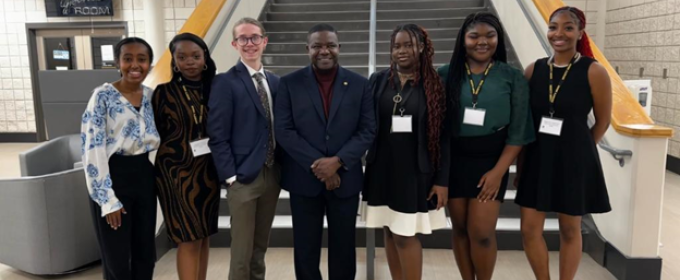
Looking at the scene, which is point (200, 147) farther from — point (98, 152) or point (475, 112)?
point (475, 112)

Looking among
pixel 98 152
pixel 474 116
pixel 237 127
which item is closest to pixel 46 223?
pixel 98 152

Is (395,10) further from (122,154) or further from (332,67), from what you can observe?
(122,154)

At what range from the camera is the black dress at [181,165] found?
2139 mm

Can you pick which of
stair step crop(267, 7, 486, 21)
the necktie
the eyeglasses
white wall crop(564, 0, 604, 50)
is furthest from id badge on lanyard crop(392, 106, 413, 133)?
white wall crop(564, 0, 604, 50)

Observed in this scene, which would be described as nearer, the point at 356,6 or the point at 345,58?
the point at 345,58

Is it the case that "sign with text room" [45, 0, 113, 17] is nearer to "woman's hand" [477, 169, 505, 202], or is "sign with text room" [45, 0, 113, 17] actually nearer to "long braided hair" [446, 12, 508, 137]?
"long braided hair" [446, 12, 508, 137]

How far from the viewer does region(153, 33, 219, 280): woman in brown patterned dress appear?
214 cm

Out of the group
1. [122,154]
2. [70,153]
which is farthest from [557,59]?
[70,153]

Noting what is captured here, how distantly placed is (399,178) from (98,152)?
1.31 m

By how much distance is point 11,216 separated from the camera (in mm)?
2963

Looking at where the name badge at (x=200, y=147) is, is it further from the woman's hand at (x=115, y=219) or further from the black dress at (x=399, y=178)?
the black dress at (x=399, y=178)

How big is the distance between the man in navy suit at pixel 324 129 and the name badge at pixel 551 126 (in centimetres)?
80

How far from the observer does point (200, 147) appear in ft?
7.04

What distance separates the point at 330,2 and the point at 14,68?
20.4ft
